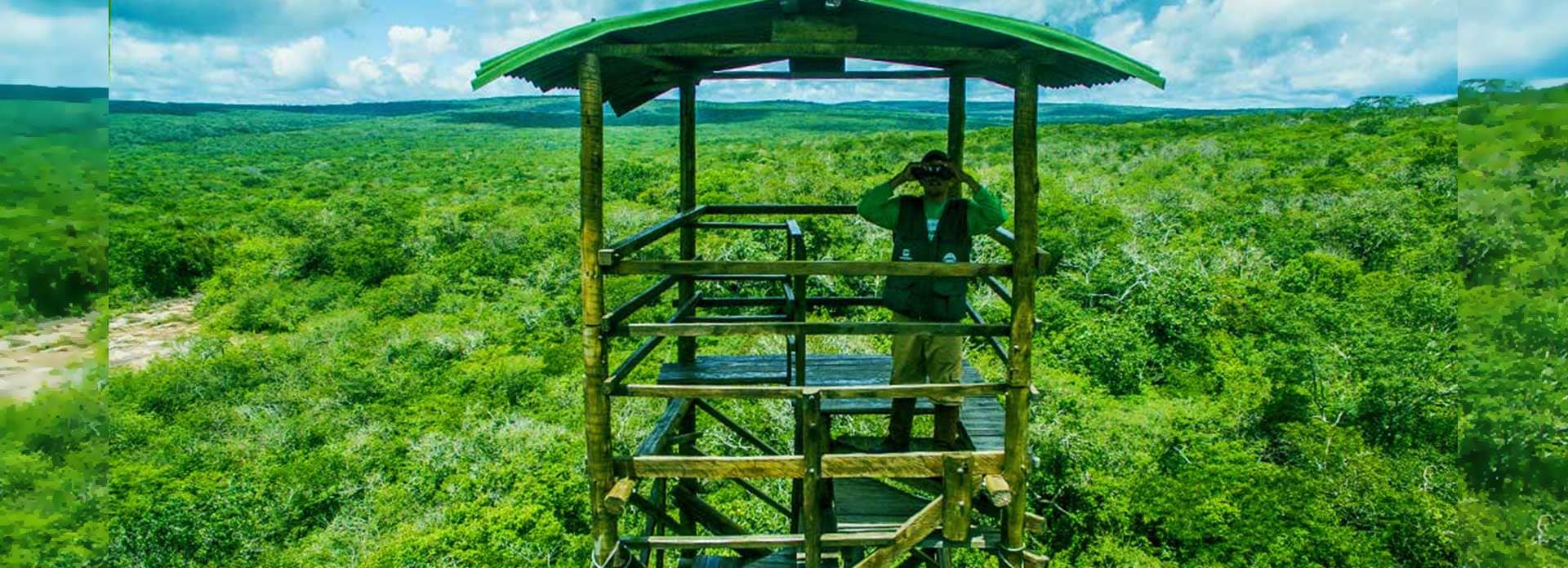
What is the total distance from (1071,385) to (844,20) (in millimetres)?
13884

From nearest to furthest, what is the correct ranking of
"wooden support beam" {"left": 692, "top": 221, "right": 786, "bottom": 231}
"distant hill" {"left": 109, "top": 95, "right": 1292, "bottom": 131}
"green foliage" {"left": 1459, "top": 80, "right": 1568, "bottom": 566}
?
"wooden support beam" {"left": 692, "top": 221, "right": 786, "bottom": 231} → "green foliage" {"left": 1459, "top": 80, "right": 1568, "bottom": 566} → "distant hill" {"left": 109, "top": 95, "right": 1292, "bottom": 131}

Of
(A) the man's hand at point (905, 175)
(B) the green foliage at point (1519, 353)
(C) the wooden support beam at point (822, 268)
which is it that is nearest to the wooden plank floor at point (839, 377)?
(C) the wooden support beam at point (822, 268)

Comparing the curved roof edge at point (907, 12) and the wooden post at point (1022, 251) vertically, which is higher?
the curved roof edge at point (907, 12)

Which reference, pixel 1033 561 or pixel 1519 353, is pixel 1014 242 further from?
pixel 1519 353

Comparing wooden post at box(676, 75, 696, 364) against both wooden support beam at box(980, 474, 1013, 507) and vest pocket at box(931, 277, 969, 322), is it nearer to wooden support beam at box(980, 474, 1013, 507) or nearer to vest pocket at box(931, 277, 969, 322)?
vest pocket at box(931, 277, 969, 322)

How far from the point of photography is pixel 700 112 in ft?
468

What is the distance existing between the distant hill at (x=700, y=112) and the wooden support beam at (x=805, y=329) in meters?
110

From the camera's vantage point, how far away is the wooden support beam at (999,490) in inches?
228

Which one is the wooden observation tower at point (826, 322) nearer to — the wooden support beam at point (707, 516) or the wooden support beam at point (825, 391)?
the wooden support beam at point (825, 391)

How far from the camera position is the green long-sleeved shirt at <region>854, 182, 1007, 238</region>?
6039 mm

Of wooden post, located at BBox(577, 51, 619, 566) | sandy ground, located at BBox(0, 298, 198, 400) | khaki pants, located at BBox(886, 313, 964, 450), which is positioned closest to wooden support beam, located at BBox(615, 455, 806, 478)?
wooden post, located at BBox(577, 51, 619, 566)

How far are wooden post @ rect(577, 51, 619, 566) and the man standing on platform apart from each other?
1892 millimetres

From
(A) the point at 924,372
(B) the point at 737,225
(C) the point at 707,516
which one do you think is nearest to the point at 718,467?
(A) the point at 924,372

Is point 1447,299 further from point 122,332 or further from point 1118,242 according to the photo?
point 122,332
